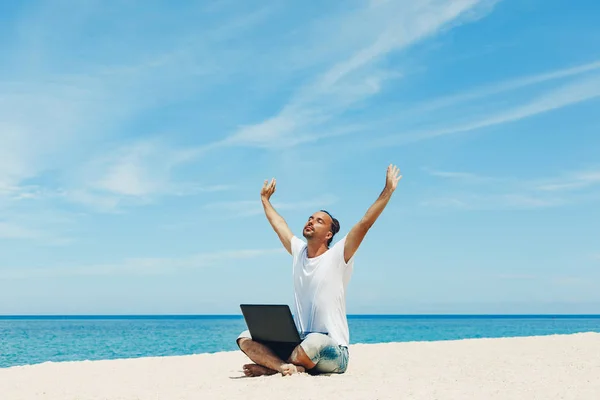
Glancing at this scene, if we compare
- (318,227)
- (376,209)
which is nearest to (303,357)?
(318,227)

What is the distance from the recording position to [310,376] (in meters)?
6.69

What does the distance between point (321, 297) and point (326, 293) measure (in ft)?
0.23

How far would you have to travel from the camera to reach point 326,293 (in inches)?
271

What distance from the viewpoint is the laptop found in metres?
6.52

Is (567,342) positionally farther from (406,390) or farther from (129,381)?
(129,381)

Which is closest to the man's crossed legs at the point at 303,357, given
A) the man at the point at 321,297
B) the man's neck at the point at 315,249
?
the man at the point at 321,297

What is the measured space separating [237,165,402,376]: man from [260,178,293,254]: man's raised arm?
16.2 inches

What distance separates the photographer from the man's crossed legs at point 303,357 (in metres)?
6.64

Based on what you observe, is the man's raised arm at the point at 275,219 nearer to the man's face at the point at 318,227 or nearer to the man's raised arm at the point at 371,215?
the man's face at the point at 318,227

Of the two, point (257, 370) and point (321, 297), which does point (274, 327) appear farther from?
point (257, 370)

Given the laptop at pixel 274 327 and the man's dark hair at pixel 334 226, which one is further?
the man's dark hair at pixel 334 226

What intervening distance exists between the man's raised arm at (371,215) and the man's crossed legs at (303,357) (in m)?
0.98

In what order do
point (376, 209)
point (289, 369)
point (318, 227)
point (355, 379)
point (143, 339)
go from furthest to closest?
point (143, 339) < point (318, 227) < point (355, 379) < point (289, 369) < point (376, 209)

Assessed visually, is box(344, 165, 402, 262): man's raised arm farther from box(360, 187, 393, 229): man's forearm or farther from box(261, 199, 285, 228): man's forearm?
box(261, 199, 285, 228): man's forearm
